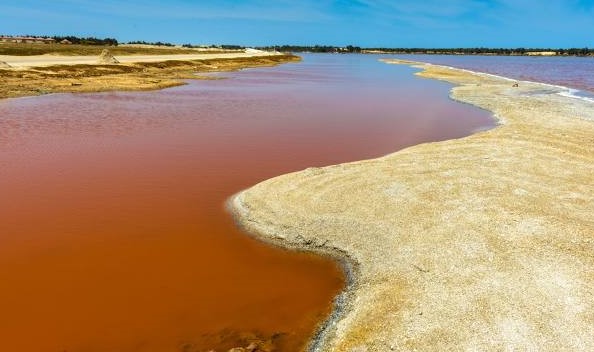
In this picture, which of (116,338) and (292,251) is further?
(292,251)

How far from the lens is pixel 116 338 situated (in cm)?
826

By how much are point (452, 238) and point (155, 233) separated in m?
7.65

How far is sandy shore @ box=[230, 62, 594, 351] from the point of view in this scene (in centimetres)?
779

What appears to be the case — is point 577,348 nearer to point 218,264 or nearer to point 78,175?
point 218,264

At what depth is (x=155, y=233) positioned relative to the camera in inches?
492

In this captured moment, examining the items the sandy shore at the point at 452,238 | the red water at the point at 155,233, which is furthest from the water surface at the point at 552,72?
the sandy shore at the point at 452,238

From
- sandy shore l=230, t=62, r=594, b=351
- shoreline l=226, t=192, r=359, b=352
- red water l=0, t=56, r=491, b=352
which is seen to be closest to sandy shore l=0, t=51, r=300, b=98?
red water l=0, t=56, r=491, b=352

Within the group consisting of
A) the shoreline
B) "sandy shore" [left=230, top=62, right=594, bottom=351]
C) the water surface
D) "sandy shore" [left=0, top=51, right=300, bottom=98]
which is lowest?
the water surface

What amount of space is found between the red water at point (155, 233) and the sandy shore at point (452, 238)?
1.01m

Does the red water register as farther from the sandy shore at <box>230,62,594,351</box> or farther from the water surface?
the water surface

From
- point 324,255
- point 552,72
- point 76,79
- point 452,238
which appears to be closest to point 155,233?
point 324,255

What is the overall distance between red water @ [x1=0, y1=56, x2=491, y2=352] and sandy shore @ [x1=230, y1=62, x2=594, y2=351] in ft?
3.31

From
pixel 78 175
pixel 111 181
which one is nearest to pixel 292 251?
pixel 111 181

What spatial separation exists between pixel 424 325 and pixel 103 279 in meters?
6.84
